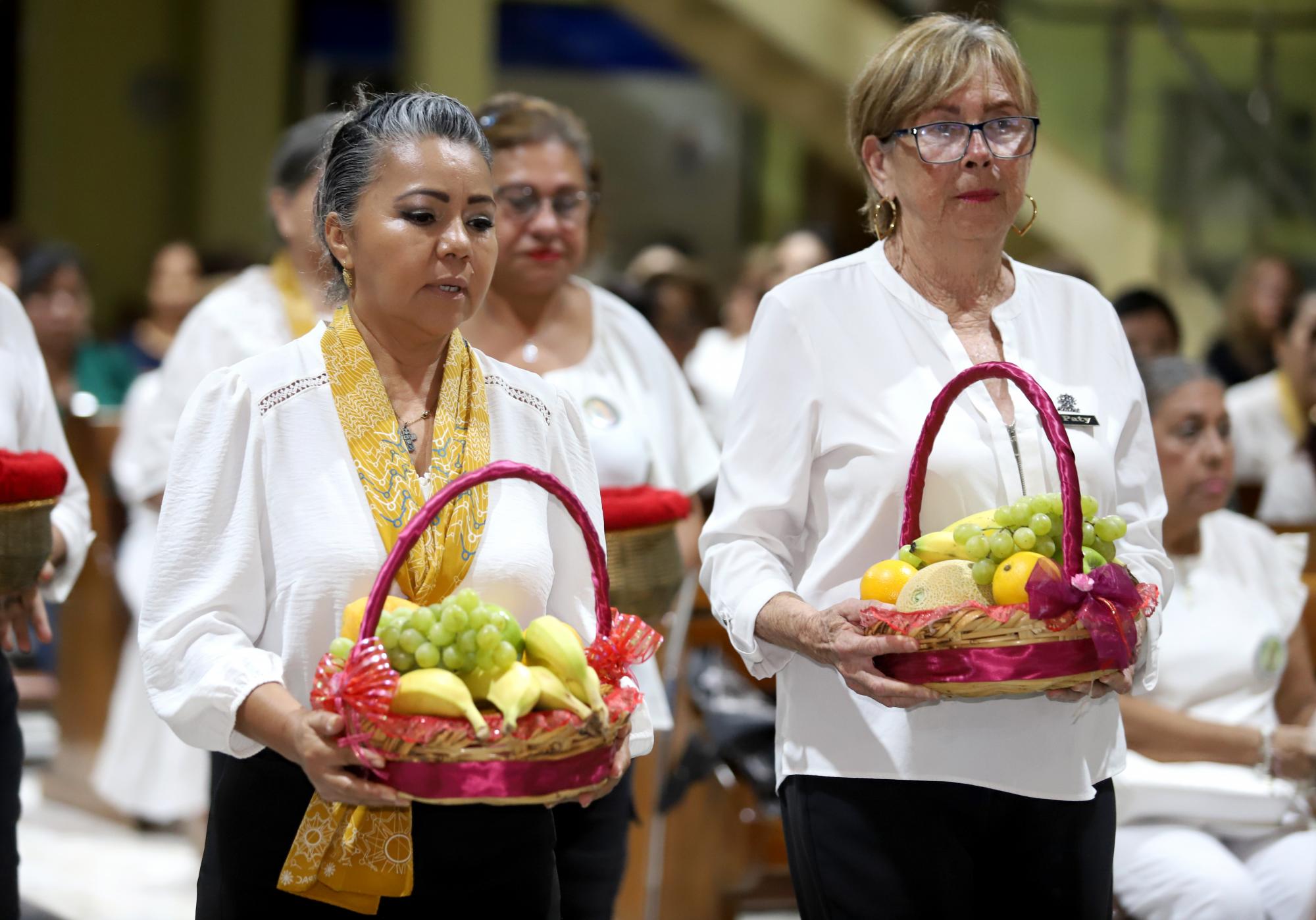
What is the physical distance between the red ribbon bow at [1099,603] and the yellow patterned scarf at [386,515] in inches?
26.9

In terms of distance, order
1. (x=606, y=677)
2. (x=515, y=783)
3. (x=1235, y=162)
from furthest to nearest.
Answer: (x=1235, y=162) → (x=606, y=677) → (x=515, y=783)

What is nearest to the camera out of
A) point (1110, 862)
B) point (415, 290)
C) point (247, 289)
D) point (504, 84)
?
point (415, 290)

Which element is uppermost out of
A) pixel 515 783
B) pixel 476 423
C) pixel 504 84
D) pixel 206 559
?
pixel 504 84

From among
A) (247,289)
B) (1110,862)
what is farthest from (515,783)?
(247,289)

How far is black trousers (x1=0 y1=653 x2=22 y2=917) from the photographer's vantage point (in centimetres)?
278

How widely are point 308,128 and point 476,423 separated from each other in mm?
2062

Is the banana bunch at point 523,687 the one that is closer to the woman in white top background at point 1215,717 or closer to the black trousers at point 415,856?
the black trousers at point 415,856

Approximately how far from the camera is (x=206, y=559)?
80.4 inches

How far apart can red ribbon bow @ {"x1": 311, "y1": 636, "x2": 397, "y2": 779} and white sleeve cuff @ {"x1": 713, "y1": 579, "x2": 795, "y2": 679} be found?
661 mm

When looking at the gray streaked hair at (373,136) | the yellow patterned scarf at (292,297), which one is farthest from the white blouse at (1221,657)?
the yellow patterned scarf at (292,297)

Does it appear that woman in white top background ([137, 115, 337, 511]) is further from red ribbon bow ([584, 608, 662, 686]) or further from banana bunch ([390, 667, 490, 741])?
banana bunch ([390, 667, 490, 741])

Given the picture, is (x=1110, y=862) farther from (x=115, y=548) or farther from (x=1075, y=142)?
(x=1075, y=142)

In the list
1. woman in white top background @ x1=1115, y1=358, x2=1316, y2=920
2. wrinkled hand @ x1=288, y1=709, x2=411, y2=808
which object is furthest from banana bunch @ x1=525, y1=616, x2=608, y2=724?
woman in white top background @ x1=1115, y1=358, x2=1316, y2=920

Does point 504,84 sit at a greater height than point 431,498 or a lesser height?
greater
